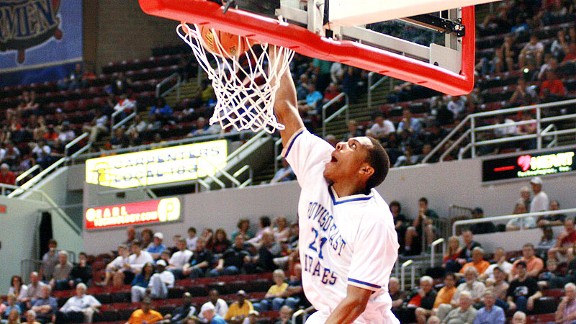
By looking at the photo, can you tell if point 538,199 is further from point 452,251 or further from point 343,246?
point 343,246

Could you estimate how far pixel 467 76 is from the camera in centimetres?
615

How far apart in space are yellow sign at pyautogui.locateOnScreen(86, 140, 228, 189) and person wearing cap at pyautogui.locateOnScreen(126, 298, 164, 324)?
490cm

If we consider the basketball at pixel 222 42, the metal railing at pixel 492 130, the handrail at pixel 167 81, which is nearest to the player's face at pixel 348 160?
the basketball at pixel 222 42

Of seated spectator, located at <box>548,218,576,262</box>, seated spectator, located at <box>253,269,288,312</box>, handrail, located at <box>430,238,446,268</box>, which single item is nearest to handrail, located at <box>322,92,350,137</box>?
handrail, located at <box>430,238,446,268</box>

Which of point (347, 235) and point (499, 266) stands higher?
point (347, 235)

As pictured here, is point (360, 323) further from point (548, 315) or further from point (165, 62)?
point (165, 62)

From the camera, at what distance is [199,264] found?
52.1 ft

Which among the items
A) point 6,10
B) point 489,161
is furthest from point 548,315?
point 6,10

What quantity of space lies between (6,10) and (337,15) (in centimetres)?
2353

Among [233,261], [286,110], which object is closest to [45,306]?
[233,261]

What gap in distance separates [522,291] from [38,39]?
1824 cm

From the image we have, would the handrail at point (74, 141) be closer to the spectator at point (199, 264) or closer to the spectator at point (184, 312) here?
the spectator at point (199, 264)

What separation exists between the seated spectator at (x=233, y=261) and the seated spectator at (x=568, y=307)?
17.8ft

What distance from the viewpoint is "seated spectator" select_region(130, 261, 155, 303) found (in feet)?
51.4
